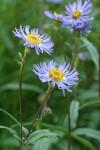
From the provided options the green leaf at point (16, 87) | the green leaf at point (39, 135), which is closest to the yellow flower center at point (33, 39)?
the green leaf at point (39, 135)

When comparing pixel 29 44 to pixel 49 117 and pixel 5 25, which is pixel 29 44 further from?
pixel 5 25

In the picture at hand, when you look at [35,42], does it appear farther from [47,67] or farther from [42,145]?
[42,145]

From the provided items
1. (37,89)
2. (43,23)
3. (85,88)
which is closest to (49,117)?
(37,89)

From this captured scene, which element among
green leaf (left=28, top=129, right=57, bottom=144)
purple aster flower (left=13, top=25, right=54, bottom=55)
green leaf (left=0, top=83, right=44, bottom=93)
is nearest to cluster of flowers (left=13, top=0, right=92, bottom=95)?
purple aster flower (left=13, top=25, right=54, bottom=55)

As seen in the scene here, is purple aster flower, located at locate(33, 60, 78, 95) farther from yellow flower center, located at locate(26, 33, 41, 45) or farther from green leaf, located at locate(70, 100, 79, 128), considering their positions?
green leaf, located at locate(70, 100, 79, 128)

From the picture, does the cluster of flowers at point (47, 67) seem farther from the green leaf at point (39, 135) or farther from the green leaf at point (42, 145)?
the green leaf at point (42, 145)

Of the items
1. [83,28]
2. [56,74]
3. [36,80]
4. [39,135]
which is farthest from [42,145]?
[36,80]
